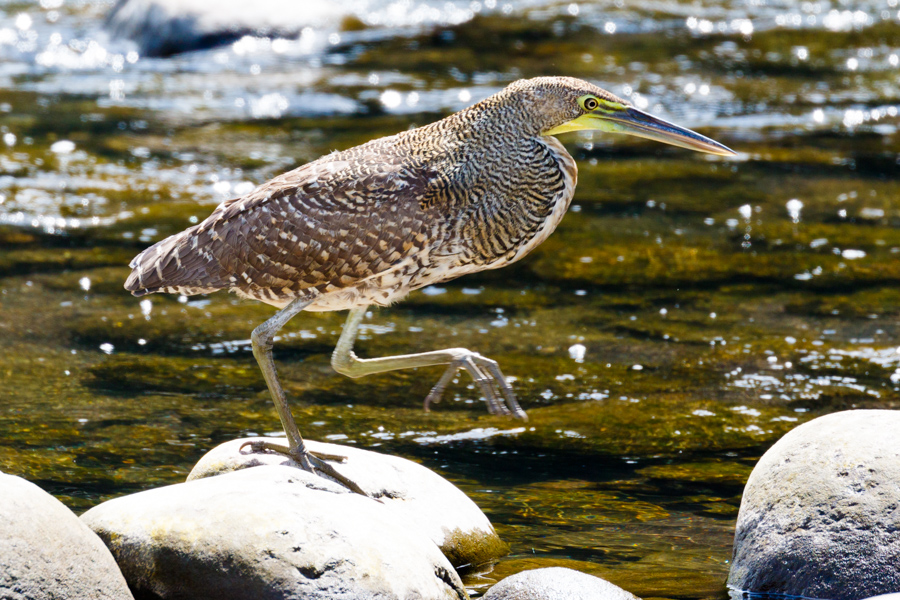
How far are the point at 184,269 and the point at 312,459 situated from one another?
1226mm

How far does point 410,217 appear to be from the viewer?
595cm

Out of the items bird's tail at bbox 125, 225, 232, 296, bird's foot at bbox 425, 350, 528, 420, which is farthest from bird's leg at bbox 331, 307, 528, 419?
bird's tail at bbox 125, 225, 232, 296

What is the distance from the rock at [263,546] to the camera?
15.8 ft

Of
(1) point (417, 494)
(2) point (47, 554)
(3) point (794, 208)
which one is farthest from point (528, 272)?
(2) point (47, 554)

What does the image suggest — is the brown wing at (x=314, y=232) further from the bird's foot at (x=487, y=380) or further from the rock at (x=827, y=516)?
the rock at (x=827, y=516)

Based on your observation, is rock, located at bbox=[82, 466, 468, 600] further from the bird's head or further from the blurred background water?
the bird's head

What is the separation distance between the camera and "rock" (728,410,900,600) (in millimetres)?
5156

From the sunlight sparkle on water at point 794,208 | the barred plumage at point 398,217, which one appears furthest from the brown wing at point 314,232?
the sunlight sparkle on water at point 794,208

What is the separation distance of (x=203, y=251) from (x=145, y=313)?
3.45 meters

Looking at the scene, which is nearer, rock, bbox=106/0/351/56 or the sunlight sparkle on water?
the sunlight sparkle on water

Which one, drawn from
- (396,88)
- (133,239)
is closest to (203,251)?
(133,239)

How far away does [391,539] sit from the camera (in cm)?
508

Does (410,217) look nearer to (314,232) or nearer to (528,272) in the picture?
Answer: (314,232)

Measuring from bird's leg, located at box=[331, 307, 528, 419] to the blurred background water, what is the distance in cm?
67
